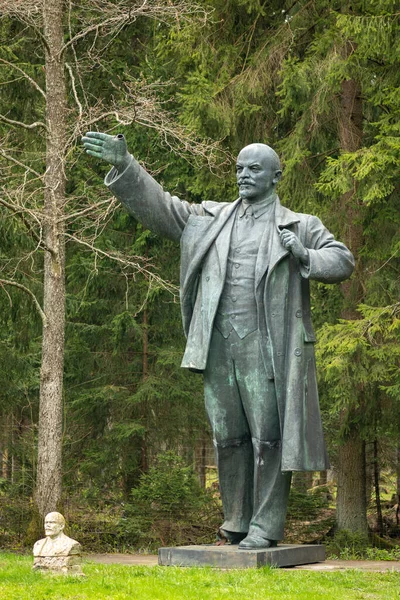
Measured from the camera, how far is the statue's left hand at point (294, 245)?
6.62 m

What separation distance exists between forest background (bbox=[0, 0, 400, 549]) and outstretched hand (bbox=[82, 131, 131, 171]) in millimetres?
6594

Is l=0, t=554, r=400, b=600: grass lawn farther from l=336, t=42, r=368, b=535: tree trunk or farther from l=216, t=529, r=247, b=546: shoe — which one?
l=336, t=42, r=368, b=535: tree trunk

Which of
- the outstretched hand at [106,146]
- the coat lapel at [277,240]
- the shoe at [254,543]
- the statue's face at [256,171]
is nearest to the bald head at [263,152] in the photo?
the statue's face at [256,171]

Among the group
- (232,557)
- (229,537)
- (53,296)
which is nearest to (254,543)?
(232,557)

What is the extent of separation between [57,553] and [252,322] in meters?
2.28

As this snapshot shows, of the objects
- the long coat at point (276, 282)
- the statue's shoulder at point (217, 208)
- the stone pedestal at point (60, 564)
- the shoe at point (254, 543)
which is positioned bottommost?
the stone pedestal at point (60, 564)

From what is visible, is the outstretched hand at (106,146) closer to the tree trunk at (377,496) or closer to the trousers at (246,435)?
the trousers at (246,435)

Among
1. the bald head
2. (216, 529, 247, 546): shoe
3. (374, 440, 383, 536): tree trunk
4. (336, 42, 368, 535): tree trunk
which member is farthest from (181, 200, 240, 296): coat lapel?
(374, 440, 383, 536): tree trunk

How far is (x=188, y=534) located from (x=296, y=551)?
932 cm

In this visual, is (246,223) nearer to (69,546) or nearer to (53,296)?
(69,546)

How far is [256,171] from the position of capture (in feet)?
22.8

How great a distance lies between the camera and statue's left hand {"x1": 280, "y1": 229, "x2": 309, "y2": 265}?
6621 mm

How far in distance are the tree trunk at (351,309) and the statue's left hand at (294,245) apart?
8.49 metres

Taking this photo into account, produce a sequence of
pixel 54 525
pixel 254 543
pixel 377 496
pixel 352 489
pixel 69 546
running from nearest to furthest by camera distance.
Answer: pixel 254 543 < pixel 69 546 < pixel 54 525 < pixel 352 489 < pixel 377 496
